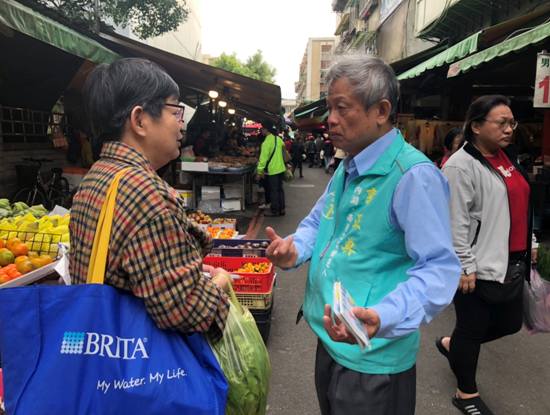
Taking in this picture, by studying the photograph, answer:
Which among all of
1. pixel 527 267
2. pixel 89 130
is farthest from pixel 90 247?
pixel 527 267

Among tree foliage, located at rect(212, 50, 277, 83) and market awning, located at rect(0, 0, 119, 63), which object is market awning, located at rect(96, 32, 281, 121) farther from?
tree foliage, located at rect(212, 50, 277, 83)

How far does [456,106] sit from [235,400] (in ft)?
36.5

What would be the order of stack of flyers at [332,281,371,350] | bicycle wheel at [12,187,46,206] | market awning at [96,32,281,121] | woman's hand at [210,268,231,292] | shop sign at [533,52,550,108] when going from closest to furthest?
stack of flyers at [332,281,371,350]
woman's hand at [210,268,231,292]
shop sign at [533,52,550,108]
market awning at [96,32,281,121]
bicycle wheel at [12,187,46,206]

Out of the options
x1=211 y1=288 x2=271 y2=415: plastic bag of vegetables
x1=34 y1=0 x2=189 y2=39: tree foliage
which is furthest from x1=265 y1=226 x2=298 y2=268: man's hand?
x1=34 y1=0 x2=189 y2=39: tree foliage

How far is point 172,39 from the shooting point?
3188 centimetres

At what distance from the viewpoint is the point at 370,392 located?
5.12 feet

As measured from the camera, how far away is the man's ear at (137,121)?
1439 mm

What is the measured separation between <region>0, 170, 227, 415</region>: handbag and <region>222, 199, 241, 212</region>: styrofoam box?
886 cm

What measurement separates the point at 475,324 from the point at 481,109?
1.28m

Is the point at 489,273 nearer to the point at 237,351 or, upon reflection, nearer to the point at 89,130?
the point at 237,351

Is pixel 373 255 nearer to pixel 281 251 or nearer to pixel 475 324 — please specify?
pixel 281 251

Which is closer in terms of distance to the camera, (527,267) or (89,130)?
(89,130)

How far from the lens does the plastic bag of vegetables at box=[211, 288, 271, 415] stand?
157 cm

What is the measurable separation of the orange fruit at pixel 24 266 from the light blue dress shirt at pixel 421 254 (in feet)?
7.84
